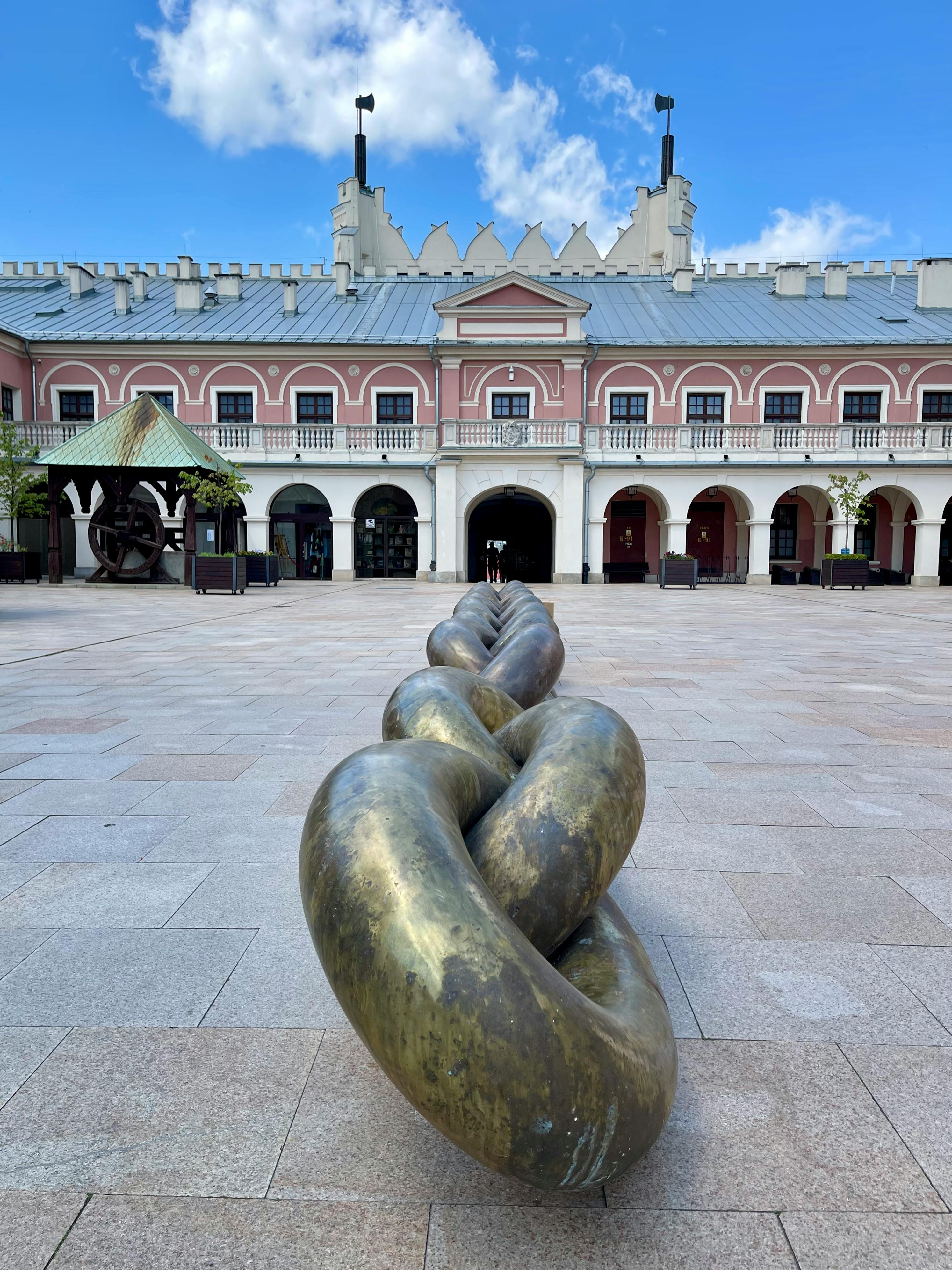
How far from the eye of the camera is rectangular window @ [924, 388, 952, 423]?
30734 mm

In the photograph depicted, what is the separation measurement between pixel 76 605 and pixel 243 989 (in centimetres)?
1595

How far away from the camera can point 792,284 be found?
1350 inches

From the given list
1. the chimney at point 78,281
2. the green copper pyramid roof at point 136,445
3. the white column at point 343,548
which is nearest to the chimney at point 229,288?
the chimney at point 78,281

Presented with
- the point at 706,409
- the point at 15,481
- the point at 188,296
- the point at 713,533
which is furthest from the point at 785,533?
the point at 15,481

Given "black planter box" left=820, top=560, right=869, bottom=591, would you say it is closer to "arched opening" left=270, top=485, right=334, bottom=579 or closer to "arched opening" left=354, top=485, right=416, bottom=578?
"arched opening" left=354, top=485, right=416, bottom=578

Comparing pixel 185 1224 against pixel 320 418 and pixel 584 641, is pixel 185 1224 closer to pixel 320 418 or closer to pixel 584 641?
pixel 584 641

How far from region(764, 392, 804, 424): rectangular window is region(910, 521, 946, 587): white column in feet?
19.0

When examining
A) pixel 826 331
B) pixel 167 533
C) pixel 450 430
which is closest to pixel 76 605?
pixel 167 533

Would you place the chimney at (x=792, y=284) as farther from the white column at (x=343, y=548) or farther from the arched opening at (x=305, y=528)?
the arched opening at (x=305, y=528)

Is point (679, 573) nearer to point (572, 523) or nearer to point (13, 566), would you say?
point (572, 523)

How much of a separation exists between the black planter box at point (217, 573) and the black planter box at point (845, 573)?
1769cm

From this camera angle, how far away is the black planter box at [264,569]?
24922 mm

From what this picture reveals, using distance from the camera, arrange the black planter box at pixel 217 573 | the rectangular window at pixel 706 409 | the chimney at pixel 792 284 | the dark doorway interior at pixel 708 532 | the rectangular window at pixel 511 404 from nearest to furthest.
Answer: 1. the black planter box at pixel 217 573
2. the rectangular window at pixel 511 404
3. the rectangular window at pixel 706 409
4. the dark doorway interior at pixel 708 532
5. the chimney at pixel 792 284

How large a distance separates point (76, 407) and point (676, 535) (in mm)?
22303
